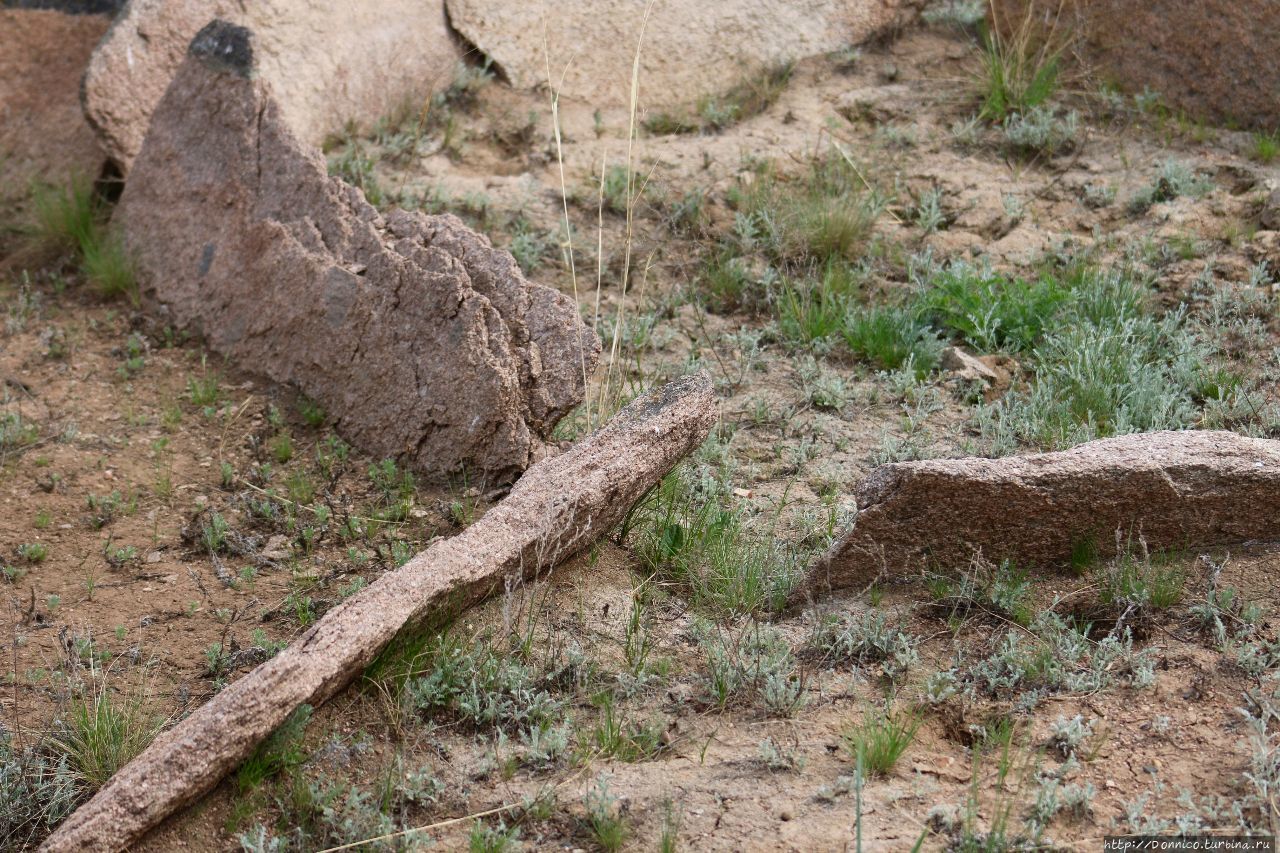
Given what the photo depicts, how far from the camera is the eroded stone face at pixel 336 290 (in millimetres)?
4238

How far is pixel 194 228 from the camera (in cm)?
534

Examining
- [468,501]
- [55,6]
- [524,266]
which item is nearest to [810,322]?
[524,266]

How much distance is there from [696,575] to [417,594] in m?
0.89

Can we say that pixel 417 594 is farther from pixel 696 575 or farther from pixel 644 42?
pixel 644 42

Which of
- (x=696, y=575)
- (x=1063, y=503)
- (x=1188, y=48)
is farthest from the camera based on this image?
(x=1188, y=48)

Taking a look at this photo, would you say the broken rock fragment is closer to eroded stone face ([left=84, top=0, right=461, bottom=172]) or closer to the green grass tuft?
the green grass tuft

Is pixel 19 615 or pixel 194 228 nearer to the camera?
pixel 19 615

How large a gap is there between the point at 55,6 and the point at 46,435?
3.18 m

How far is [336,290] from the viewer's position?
468cm

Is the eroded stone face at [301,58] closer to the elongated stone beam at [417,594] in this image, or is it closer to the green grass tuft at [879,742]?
the elongated stone beam at [417,594]

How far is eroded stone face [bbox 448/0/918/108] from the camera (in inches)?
260

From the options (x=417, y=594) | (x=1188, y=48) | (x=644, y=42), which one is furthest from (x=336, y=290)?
(x=1188, y=48)

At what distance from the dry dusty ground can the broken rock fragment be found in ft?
0.29

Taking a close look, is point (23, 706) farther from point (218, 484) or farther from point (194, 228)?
point (194, 228)
